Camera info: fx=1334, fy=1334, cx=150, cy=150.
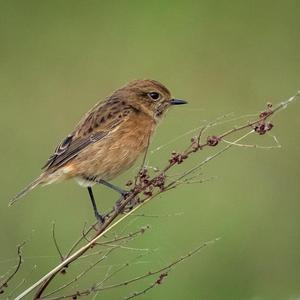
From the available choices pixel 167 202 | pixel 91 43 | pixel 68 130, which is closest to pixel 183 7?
pixel 91 43

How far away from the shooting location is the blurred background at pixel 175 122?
35.7 feet

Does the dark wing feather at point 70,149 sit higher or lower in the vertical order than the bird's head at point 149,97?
lower

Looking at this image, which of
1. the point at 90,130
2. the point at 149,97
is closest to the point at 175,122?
the point at 149,97

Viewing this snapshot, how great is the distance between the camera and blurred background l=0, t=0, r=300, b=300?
10.9 m

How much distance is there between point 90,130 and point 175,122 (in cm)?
412

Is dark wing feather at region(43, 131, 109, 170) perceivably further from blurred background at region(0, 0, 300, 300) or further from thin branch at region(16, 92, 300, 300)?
thin branch at region(16, 92, 300, 300)

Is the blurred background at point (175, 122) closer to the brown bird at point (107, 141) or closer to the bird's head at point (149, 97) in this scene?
the brown bird at point (107, 141)

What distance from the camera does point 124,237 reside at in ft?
22.3

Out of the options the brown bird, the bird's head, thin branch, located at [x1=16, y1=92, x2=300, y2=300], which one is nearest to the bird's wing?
the brown bird

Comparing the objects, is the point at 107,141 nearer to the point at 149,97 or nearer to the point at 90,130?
the point at 90,130

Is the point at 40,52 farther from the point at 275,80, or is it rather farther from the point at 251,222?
the point at 251,222

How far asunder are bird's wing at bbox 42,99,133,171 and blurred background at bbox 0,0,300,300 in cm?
70

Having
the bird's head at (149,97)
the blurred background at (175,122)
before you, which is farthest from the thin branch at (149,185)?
the bird's head at (149,97)

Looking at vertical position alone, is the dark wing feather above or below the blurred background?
below
